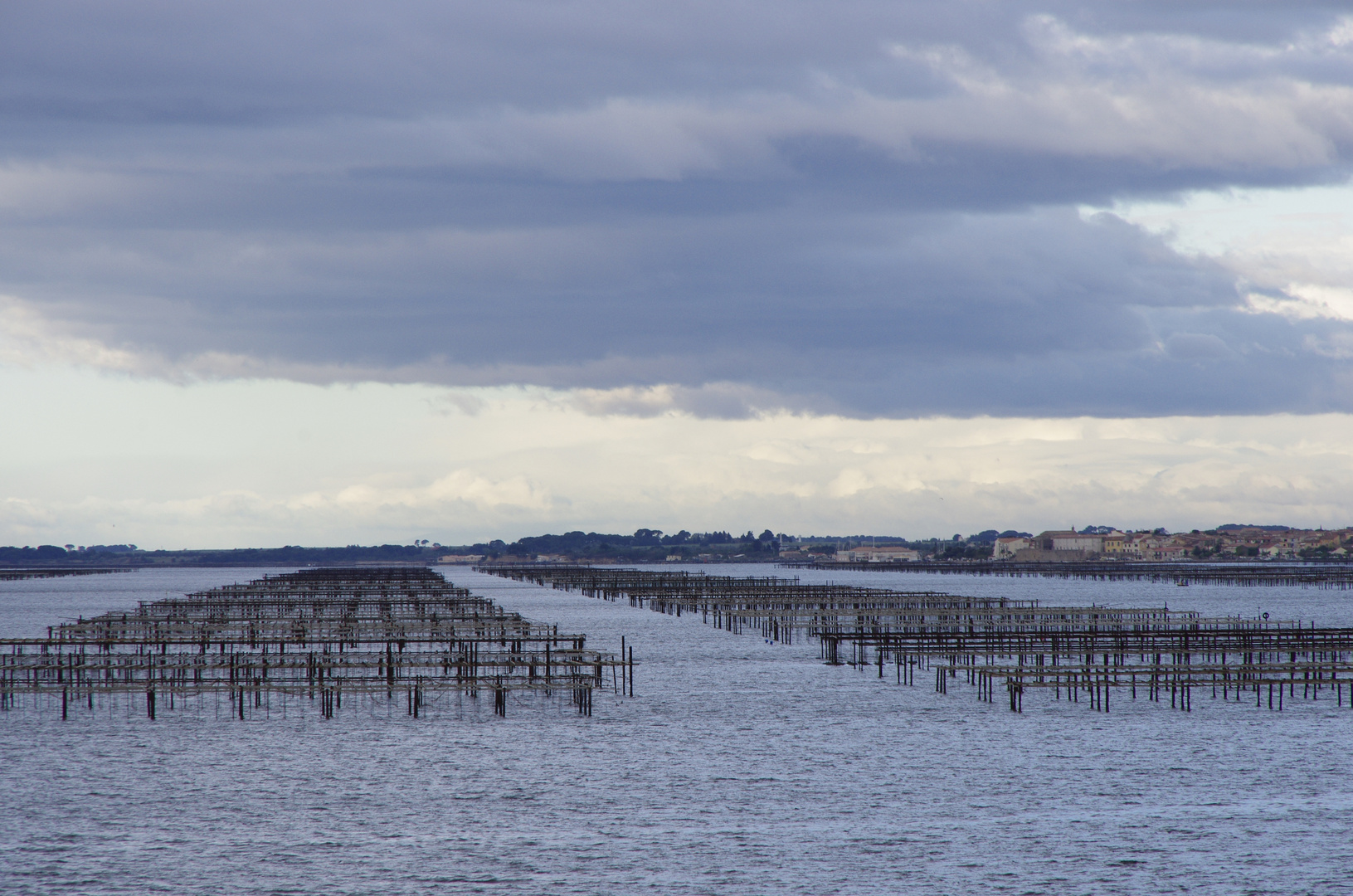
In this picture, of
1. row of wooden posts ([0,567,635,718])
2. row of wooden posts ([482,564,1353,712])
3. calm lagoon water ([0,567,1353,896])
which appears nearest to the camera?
calm lagoon water ([0,567,1353,896])

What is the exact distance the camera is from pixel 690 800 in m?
38.1

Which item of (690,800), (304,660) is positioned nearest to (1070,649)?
(690,800)

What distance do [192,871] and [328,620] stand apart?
239 feet

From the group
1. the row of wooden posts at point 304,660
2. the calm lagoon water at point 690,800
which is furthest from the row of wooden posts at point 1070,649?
the row of wooden posts at point 304,660

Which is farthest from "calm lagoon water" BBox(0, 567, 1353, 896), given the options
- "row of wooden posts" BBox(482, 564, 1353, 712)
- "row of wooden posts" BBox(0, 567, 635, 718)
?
"row of wooden posts" BBox(482, 564, 1353, 712)

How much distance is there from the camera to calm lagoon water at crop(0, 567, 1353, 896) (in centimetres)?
3012

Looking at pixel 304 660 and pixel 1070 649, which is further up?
pixel 1070 649

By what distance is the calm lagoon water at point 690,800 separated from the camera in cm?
3012

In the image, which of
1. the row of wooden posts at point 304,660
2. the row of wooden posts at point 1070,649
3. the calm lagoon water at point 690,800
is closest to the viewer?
the calm lagoon water at point 690,800

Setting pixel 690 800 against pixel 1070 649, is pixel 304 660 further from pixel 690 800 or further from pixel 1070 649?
pixel 690 800

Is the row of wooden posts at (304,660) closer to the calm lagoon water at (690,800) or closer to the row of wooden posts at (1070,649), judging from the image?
the calm lagoon water at (690,800)

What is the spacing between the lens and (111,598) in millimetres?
198375

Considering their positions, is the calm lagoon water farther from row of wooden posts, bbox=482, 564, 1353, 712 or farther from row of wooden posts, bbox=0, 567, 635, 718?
row of wooden posts, bbox=482, 564, 1353, 712

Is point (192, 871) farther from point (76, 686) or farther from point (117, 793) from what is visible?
point (76, 686)
